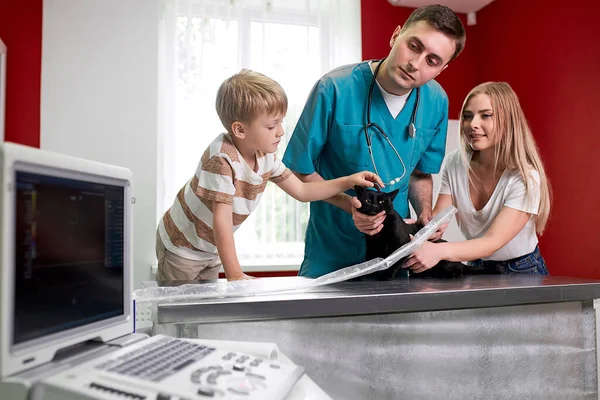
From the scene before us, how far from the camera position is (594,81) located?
8.71 ft

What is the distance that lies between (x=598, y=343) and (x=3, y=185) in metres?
1.28

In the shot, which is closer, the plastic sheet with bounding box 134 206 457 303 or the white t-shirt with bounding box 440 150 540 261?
the plastic sheet with bounding box 134 206 457 303

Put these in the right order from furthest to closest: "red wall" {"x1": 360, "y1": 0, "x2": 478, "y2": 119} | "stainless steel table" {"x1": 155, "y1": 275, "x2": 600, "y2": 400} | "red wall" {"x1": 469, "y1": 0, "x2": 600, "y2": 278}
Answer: "red wall" {"x1": 360, "y1": 0, "x2": 478, "y2": 119}, "red wall" {"x1": 469, "y1": 0, "x2": 600, "y2": 278}, "stainless steel table" {"x1": 155, "y1": 275, "x2": 600, "y2": 400}

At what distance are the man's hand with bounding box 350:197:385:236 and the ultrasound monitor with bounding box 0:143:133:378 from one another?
80cm

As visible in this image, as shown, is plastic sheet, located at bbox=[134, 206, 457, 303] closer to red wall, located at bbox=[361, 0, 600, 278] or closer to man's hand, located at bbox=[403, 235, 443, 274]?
man's hand, located at bbox=[403, 235, 443, 274]

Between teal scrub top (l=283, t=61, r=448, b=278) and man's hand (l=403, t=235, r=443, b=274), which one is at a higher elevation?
teal scrub top (l=283, t=61, r=448, b=278)

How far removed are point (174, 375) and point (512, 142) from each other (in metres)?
1.45

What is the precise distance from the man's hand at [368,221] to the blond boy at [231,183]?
0.06m

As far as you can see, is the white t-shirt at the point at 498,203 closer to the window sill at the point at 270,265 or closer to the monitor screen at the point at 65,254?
the monitor screen at the point at 65,254

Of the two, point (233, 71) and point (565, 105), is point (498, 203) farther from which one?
point (233, 71)

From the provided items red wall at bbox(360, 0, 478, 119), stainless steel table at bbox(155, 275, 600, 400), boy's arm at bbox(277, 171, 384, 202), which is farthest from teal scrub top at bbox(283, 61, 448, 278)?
red wall at bbox(360, 0, 478, 119)


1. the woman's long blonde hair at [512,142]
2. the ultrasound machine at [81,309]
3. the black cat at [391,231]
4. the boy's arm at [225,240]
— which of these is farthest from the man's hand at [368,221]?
the ultrasound machine at [81,309]

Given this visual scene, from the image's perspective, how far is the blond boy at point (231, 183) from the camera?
1383mm

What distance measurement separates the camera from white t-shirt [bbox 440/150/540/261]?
1.58m
